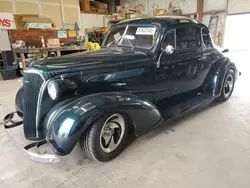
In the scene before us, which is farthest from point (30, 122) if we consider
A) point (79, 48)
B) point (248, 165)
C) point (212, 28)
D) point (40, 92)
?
point (212, 28)

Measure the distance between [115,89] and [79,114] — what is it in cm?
54

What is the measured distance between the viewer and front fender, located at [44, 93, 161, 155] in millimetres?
1616

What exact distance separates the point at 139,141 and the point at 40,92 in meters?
1.24

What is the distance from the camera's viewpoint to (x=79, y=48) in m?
7.36

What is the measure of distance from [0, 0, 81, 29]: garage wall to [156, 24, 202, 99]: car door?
6997 millimetres

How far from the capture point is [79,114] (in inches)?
64.2

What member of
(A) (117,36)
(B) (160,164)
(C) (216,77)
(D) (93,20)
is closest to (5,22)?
(D) (93,20)

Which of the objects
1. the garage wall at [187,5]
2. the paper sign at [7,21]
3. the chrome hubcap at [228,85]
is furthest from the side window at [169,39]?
the paper sign at [7,21]

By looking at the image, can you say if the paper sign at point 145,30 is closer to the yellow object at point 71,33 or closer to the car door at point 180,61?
the car door at point 180,61

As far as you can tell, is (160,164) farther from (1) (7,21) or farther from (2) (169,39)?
(1) (7,21)

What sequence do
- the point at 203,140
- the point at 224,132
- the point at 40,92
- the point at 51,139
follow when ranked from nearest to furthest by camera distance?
1. the point at 51,139
2. the point at 40,92
3. the point at 203,140
4. the point at 224,132

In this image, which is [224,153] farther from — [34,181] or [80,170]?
[34,181]

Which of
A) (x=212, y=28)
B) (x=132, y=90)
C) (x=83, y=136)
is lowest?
(x=83, y=136)

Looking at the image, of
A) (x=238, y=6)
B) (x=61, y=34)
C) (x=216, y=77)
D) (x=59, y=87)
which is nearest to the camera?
(x=59, y=87)
